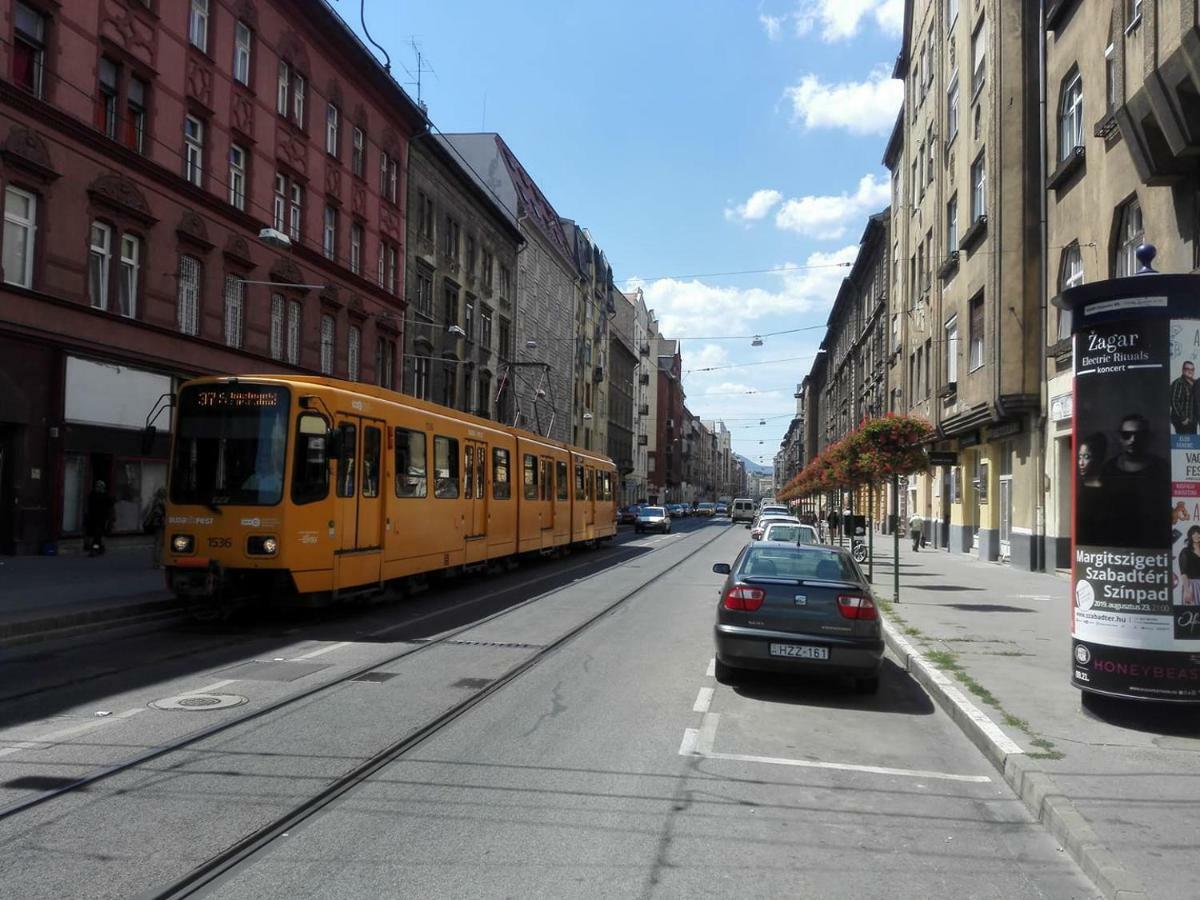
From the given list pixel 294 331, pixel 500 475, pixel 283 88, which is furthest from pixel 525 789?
pixel 283 88

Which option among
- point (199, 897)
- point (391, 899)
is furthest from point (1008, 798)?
point (199, 897)

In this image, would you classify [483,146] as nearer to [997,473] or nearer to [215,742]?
[997,473]

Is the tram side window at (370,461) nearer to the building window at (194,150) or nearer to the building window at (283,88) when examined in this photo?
the building window at (194,150)

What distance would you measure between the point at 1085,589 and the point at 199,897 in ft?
22.2

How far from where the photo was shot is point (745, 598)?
30.7ft

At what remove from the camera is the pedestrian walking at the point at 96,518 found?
2047 cm

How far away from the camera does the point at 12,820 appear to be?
5098 mm

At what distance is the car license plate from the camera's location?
9086mm

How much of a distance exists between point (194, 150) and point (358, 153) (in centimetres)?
956

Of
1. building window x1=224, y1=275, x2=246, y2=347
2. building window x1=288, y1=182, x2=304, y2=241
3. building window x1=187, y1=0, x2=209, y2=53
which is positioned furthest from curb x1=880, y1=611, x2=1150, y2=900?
building window x1=288, y1=182, x2=304, y2=241

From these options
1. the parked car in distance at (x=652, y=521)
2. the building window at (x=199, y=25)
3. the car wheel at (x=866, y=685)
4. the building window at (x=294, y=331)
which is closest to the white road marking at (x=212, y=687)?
the car wheel at (x=866, y=685)

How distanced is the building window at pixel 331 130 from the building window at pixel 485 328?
14694 mm

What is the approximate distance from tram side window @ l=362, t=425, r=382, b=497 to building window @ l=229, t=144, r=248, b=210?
1440 cm

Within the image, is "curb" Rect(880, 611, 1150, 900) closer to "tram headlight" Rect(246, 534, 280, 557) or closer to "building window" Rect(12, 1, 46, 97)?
"tram headlight" Rect(246, 534, 280, 557)
